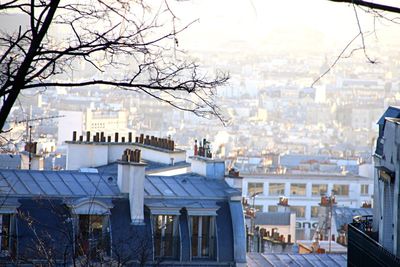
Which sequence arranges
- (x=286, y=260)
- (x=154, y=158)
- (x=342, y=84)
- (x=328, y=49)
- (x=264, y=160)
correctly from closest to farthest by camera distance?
(x=286, y=260) → (x=154, y=158) → (x=264, y=160) → (x=342, y=84) → (x=328, y=49)

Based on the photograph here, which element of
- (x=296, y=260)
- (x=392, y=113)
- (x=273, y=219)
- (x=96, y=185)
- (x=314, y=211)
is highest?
(x=392, y=113)

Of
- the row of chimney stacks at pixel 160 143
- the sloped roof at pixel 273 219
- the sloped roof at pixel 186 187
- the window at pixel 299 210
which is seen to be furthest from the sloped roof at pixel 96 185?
the window at pixel 299 210

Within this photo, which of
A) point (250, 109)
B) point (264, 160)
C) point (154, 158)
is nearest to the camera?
point (154, 158)

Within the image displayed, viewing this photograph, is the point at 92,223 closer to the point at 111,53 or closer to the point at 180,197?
the point at 180,197

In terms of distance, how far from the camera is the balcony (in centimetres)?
1027

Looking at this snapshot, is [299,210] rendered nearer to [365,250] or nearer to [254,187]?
[254,187]

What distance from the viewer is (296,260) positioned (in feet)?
69.1

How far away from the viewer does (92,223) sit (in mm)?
16250

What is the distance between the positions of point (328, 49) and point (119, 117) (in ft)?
226

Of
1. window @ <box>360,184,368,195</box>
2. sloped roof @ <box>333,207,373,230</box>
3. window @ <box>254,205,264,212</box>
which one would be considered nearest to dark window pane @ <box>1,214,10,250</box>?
sloped roof @ <box>333,207,373,230</box>

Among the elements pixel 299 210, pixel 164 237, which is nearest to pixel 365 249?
pixel 164 237

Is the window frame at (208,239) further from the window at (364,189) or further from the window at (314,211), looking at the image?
the window at (364,189)

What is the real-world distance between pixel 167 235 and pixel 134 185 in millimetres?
710

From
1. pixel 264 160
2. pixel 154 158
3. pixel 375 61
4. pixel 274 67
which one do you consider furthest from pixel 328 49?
pixel 375 61
